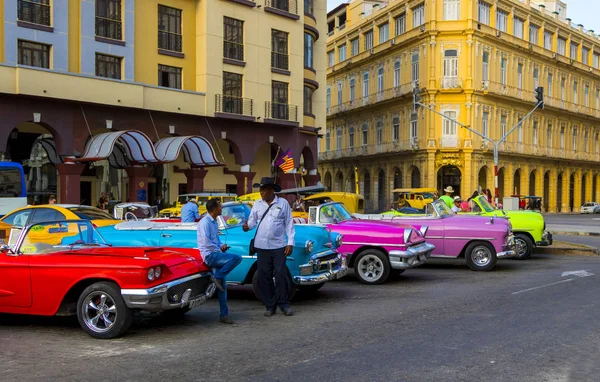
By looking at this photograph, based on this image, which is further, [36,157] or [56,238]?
[36,157]

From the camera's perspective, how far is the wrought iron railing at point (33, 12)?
78.0ft

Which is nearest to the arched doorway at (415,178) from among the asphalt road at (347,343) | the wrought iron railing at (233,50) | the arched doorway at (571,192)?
the arched doorway at (571,192)

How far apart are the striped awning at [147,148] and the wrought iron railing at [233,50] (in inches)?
174

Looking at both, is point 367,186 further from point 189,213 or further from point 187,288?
point 187,288

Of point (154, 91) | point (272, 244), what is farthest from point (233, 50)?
point (272, 244)

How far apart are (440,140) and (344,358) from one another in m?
43.3

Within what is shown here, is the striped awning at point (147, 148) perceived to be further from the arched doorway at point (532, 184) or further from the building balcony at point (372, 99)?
the arched doorway at point (532, 184)

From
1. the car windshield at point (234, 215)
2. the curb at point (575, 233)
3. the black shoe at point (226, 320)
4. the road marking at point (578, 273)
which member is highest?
the car windshield at point (234, 215)

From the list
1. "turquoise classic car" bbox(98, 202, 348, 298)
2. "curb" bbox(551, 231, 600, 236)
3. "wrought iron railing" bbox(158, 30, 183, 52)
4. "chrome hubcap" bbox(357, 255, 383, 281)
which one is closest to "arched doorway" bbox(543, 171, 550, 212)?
"curb" bbox(551, 231, 600, 236)

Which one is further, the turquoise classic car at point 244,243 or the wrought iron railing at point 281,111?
the wrought iron railing at point 281,111

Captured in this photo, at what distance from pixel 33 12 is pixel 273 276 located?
19252 millimetres

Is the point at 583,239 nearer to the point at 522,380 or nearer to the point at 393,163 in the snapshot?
the point at 522,380

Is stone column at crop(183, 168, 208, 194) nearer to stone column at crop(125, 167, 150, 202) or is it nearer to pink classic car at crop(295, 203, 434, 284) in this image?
stone column at crop(125, 167, 150, 202)

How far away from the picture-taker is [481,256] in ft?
46.8
